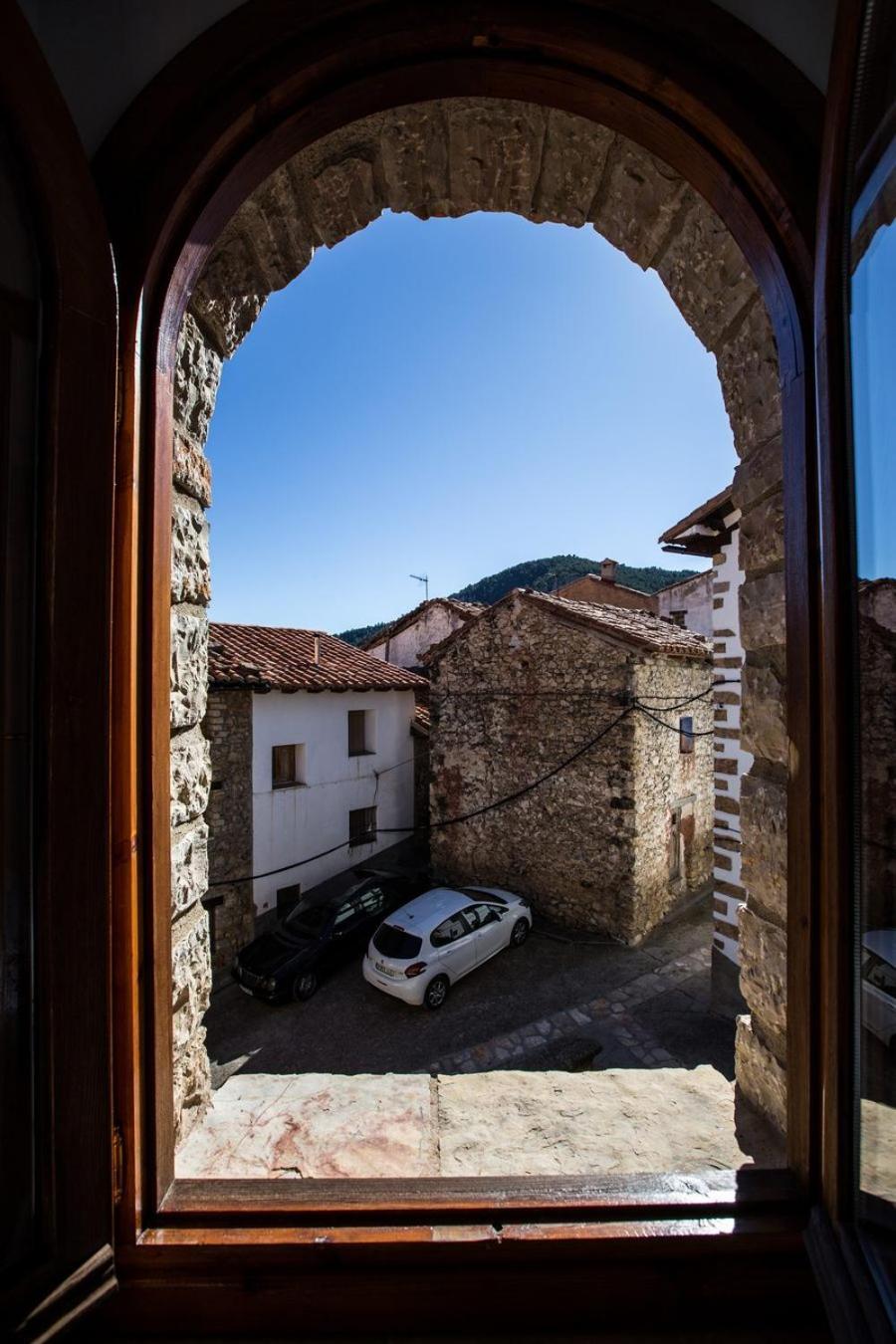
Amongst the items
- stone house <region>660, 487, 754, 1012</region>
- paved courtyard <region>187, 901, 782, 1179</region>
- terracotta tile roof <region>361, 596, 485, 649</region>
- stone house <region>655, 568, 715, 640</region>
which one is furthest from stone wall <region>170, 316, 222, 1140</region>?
stone house <region>655, 568, 715, 640</region>

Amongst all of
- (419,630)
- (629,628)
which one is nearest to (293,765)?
(629,628)

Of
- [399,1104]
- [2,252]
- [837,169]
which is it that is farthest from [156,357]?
[399,1104]

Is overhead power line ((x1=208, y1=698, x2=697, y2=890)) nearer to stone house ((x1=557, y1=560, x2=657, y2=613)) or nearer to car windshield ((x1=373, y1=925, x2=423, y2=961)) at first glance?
car windshield ((x1=373, y1=925, x2=423, y2=961))

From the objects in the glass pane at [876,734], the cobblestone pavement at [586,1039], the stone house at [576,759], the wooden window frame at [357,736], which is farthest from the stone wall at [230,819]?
the glass pane at [876,734]

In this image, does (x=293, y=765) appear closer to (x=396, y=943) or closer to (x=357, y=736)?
(x=357, y=736)

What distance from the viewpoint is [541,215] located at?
1684 millimetres

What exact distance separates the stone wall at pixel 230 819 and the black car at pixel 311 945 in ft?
1.37

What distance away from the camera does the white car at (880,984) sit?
91 centimetres

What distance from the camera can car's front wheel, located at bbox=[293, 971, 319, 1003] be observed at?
7.54 meters

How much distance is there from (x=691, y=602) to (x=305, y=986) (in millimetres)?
15377

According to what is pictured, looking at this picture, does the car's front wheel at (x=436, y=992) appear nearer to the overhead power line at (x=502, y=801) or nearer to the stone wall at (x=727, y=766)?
the overhead power line at (x=502, y=801)

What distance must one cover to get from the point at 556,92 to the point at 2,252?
1156mm

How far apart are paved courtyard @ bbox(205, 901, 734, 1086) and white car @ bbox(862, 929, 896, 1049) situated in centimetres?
552

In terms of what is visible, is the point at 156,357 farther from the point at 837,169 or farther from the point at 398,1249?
the point at 398,1249
